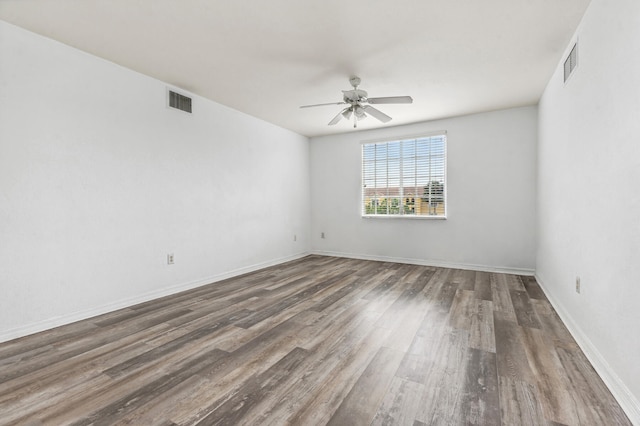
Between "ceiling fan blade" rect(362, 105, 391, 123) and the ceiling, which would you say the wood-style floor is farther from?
the ceiling

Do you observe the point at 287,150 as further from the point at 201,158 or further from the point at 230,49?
the point at 230,49

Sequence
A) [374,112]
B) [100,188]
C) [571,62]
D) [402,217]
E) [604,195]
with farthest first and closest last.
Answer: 1. [402,217]
2. [374,112]
3. [100,188]
4. [571,62]
5. [604,195]

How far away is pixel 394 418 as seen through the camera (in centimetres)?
149

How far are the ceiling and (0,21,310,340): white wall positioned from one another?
0.35 metres

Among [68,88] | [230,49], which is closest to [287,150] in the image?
[230,49]

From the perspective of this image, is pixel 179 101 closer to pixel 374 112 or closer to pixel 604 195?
pixel 374 112

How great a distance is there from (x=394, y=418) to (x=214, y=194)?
361 centimetres

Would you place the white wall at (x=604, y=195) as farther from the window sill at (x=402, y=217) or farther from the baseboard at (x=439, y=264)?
the window sill at (x=402, y=217)

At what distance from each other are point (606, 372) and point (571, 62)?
2.54 metres

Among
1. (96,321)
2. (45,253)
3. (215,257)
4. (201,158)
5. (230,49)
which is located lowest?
(96,321)

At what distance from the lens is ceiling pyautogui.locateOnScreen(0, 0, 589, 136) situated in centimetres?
227

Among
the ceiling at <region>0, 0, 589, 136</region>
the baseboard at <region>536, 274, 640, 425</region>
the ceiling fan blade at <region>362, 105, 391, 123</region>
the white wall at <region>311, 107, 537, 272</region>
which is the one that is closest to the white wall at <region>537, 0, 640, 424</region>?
the baseboard at <region>536, 274, 640, 425</region>

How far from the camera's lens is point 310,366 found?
1984 millimetres

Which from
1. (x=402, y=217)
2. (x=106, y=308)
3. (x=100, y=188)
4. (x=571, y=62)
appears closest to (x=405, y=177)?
(x=402, y=217)
